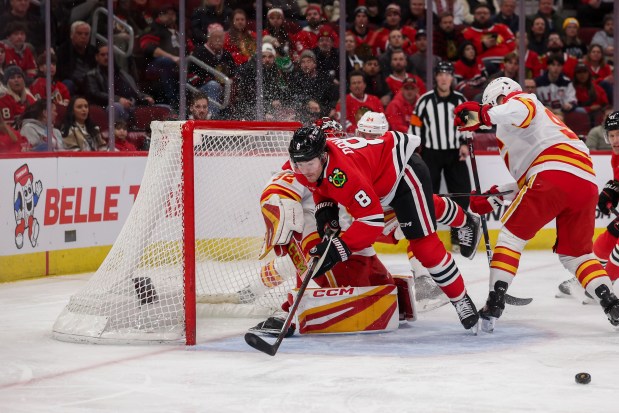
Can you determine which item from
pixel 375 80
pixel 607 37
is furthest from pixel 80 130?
pixel 607 37

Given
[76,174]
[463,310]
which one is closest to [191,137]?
[463,310]

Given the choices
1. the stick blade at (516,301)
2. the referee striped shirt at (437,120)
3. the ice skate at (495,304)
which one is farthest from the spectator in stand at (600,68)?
the ice skate at (495,304)

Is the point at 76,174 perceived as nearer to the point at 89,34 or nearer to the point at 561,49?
the point at 89,34

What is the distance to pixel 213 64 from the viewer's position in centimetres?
690

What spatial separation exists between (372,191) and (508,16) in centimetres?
425

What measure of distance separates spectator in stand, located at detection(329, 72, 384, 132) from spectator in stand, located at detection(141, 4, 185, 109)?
113 cm

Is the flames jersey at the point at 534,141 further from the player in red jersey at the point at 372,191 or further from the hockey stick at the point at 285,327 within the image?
the hockey stick at the point at 285,327

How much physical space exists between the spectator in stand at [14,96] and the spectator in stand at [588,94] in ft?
12.6

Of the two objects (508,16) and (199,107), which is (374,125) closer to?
(199,107)

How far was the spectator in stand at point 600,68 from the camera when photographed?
24.1 ft

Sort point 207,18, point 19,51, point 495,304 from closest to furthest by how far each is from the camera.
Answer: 1. point 495,304
2. point 19,51
3. point 207,18

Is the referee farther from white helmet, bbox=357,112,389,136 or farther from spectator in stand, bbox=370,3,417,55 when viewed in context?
white helmet, bbox=357,112,389,136

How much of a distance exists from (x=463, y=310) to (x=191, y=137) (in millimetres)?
1232

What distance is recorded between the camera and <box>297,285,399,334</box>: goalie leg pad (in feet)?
13.2
